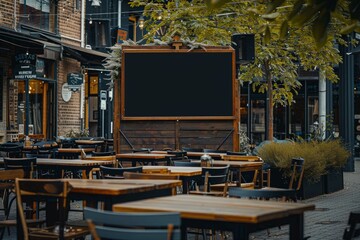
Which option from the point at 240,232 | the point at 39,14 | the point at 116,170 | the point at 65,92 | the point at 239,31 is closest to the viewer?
the point at 240,232

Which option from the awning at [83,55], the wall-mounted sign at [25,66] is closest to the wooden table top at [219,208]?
the wall-mounted sign at [25,66]

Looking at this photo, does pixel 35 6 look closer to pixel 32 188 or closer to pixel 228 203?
pixel 32 188

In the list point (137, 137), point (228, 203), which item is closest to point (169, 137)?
point (137, 137)

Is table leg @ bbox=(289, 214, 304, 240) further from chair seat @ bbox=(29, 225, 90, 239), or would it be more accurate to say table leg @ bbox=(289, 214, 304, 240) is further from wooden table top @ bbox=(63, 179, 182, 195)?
chair seat @ bbox=(29, 225, 90, 239)

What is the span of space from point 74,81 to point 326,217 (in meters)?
14.5

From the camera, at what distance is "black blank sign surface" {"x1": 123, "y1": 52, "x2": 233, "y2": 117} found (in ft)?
58.7

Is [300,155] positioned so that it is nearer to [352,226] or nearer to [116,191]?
[352,226]

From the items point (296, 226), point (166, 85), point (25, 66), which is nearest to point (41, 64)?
point (25, 66)

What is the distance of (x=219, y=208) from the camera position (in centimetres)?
561

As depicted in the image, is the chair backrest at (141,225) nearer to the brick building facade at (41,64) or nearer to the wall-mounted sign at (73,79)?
the brick building facade at (41,64)

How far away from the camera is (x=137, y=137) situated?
17938mm

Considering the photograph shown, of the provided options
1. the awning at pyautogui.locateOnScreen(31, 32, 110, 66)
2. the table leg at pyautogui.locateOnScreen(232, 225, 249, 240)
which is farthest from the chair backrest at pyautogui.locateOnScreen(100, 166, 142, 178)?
the awning at pyautogui.locateOnScreen(31, 32, 110, 66)

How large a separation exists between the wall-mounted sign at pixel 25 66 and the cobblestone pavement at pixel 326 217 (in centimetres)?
713

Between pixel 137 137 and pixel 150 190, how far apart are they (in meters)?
10.9
